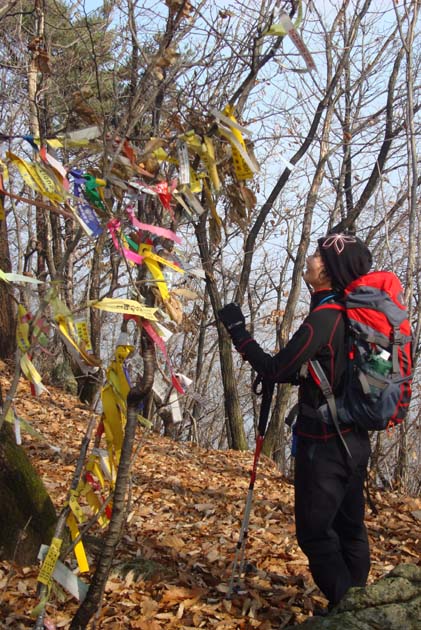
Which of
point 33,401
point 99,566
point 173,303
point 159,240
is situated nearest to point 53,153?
point 159,240

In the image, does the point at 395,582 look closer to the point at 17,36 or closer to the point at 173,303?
the point at 173,303

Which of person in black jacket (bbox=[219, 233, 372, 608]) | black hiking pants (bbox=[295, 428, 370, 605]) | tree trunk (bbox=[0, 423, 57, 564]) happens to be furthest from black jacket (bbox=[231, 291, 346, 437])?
tree trunk (bbox=[0, 423, 57, 564])

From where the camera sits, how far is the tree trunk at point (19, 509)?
293 centimetres

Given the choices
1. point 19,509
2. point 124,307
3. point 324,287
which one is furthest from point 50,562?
point 324,287

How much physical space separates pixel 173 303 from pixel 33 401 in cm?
696

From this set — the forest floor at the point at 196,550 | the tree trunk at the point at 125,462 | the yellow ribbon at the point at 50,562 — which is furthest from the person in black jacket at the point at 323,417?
the yellow ribbon at the point at 50,562

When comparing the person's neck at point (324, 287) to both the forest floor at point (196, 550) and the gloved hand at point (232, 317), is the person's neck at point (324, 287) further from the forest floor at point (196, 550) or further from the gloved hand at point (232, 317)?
the forest floor at point (196, 550)

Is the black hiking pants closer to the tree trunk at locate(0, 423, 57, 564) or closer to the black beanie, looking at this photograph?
the black beanie

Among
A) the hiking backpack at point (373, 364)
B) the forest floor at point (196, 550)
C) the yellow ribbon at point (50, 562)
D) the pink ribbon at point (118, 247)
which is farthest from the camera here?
the forest floor at point (196, 550)

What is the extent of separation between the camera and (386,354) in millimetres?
2635

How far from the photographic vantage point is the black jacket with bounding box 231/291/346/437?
8.73 ft

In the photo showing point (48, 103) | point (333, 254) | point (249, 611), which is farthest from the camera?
point (48, 103)

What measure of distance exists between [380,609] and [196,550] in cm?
199

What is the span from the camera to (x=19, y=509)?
2.97 metres
